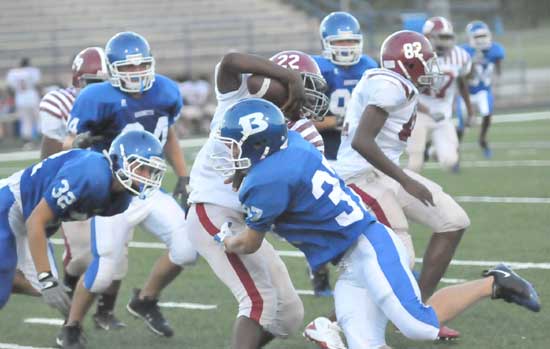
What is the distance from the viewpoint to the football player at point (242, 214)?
4.82 meters

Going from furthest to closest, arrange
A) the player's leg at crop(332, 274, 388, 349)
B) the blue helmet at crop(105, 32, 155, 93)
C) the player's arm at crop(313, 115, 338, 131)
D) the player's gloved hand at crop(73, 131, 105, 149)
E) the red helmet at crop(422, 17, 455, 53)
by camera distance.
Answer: the red helmet at crop(422, 17, 455, 53) < the player's arm at crop(313, 115, 338, 131) < the blue helmet at crop(105, 32, 155, 93) < the player's gloved hand at crop(73, 131, 105, 149) < the player's leg at crop(332, 274, 388, 349)

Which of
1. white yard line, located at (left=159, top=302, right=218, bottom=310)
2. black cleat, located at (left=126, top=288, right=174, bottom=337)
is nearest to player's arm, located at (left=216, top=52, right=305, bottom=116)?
black cleat, located at (left=126, top=288, right=174, bottom=337)

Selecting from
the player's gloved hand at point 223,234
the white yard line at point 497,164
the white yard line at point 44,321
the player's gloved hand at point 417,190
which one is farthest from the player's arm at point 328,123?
the white yard line at point 497,164

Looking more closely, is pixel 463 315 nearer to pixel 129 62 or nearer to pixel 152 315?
pixel 152 315

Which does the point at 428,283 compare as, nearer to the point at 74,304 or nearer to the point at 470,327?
the point at 470,327

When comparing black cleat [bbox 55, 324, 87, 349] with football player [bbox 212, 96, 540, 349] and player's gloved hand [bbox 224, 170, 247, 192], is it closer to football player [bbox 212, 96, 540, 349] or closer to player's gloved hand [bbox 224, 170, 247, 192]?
football player [bbox 212, 96, 540, 349]

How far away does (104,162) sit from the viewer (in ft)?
16.8

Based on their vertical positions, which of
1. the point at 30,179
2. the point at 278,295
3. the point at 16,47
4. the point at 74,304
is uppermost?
the point at 30,179

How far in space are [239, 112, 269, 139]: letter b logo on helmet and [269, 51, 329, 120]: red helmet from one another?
533mm

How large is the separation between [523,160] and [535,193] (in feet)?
9.52

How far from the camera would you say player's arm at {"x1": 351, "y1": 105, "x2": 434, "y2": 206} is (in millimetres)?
5426

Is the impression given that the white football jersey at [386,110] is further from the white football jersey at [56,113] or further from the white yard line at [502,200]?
the white yard line at [502,200]

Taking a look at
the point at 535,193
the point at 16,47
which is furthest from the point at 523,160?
the point at 16,47

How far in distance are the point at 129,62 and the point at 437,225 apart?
1851 mm
